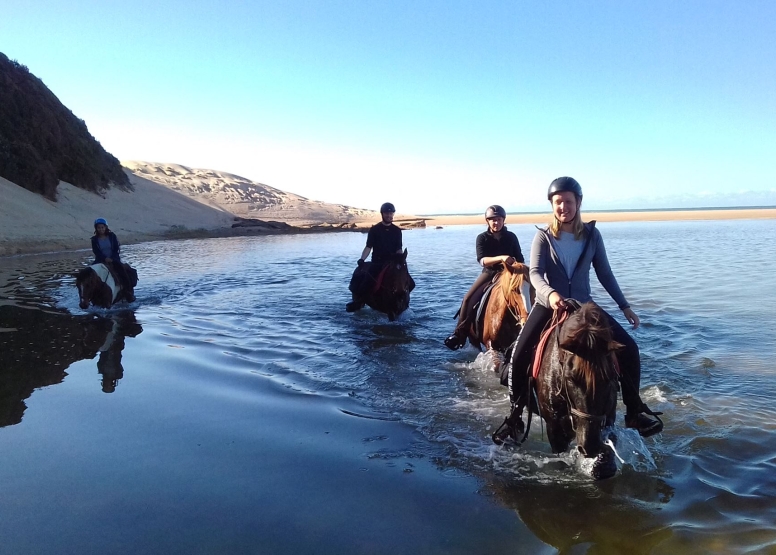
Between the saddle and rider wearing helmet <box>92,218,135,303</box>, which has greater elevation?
rider wearing helmet <box>92,218,135,303</box>

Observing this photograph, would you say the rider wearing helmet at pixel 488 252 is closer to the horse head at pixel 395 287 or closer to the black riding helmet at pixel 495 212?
the black riding helmet at pixel 495 212

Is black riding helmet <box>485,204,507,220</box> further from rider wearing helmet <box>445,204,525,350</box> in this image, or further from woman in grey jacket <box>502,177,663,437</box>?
woman in grey jacket <box>502,177,663,437</box>

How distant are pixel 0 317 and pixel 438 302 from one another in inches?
338

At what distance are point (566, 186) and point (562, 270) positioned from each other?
2.22 ft

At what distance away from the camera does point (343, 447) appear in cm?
442

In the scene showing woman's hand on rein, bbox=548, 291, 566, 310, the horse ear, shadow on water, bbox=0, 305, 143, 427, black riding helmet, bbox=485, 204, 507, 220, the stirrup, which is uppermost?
black riding helmet, bbox=485, 204, 507, 220

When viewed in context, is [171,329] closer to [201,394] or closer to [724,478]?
A: [201,394]

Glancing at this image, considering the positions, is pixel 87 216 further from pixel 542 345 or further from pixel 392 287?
pixel 542 345

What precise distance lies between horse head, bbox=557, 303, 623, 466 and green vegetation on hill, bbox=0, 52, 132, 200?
31.5 metres

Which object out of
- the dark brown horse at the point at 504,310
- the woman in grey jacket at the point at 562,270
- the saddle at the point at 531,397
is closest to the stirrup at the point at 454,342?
the dark brown horse at the point at 504,310

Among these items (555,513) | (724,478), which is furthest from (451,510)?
(724,478)

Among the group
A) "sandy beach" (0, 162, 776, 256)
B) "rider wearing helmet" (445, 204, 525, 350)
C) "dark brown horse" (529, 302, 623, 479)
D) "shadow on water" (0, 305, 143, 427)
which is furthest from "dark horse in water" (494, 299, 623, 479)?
"sandy beach" (0, 162, 776, 256)

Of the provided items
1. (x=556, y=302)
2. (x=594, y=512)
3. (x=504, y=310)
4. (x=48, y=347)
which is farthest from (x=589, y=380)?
(x=48, y=347)

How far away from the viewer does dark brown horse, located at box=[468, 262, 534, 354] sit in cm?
593
